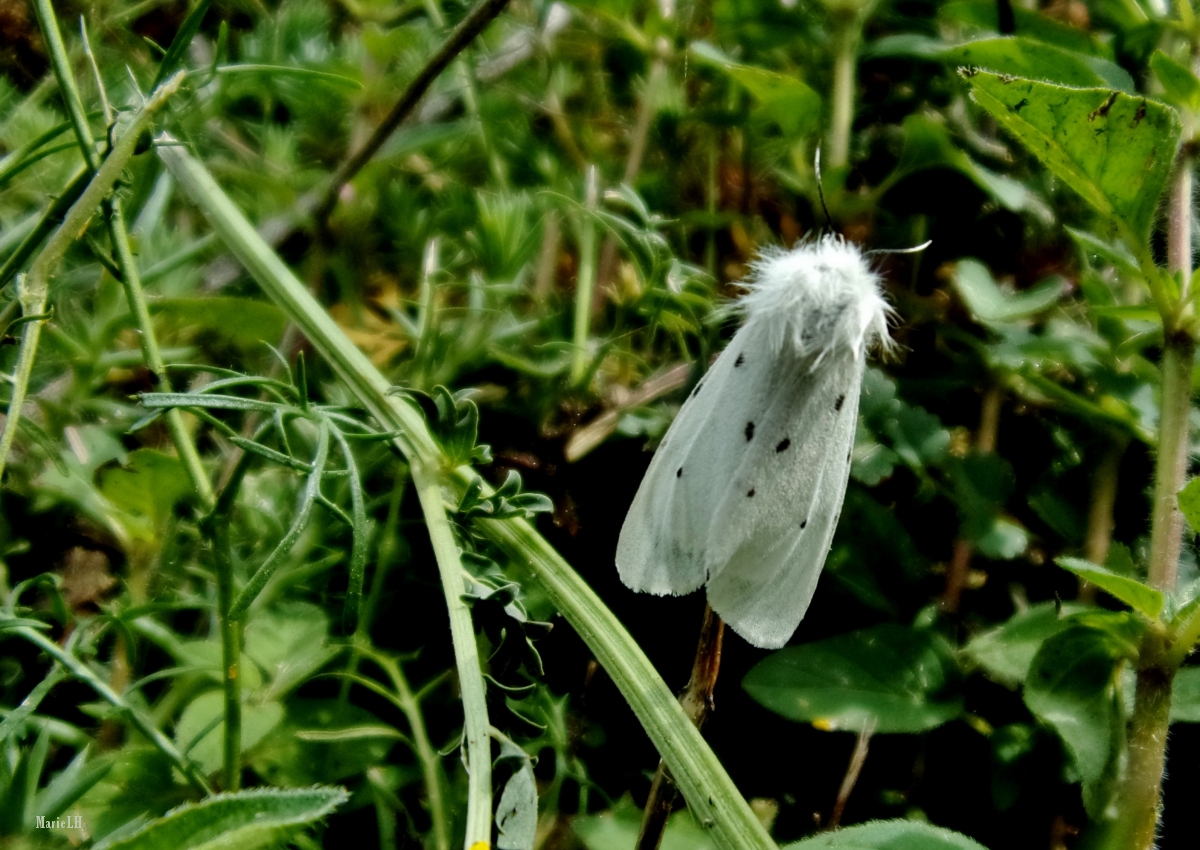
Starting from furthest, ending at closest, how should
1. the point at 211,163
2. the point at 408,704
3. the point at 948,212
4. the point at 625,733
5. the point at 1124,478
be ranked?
the point at 211,163, the point at 948,212, the point at 1124,478, the point at 625,733, the point at 408,704

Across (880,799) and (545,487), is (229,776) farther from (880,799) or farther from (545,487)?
(880,799)

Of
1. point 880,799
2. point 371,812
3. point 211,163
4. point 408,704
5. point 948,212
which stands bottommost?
point 880,799

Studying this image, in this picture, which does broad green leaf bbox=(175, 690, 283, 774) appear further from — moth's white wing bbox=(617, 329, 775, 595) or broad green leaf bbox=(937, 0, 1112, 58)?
broad green leaf bbox=(937, 0, 1112, 58)

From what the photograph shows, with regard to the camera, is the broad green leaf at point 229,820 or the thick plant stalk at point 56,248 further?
the thick plant stalk at point 56,248

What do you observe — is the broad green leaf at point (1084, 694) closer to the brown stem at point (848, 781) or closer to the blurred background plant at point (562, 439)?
the blurred background plant at point (562, 439)

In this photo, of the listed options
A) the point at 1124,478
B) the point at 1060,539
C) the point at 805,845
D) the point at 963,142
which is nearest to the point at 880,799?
the point at 805,845

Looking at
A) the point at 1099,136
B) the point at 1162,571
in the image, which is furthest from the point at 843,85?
the point at 1162,571

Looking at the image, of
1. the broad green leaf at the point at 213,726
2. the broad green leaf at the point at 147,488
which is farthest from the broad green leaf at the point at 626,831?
the broad green leaf at the point at 147,488
